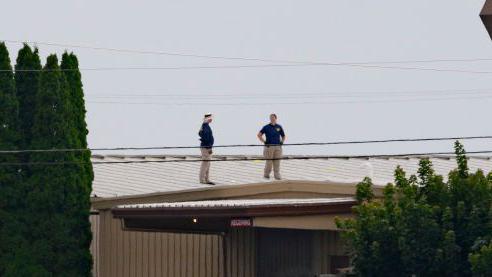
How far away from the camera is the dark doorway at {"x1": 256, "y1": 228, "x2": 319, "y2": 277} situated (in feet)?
114

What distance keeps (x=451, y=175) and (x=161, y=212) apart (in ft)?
30.8

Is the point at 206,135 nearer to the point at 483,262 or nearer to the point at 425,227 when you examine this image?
the point at 425,227

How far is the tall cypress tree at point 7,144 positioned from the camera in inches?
1489

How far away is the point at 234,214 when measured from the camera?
105ft

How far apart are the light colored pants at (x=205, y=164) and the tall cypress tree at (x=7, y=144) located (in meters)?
5.06

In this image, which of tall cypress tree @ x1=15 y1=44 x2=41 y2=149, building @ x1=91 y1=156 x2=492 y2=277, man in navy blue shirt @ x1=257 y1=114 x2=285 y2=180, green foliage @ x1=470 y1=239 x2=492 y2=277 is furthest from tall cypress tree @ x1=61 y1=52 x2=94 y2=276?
green foliage @ x1=470 y1=239 x2=492 y2=277

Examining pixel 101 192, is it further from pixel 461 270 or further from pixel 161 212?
pixel 461 270

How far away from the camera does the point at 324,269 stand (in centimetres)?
3394

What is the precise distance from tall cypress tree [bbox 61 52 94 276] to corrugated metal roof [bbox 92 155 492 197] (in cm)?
98

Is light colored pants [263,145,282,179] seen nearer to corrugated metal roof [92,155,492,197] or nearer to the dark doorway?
corrugated metal roof [92,155,492,197]

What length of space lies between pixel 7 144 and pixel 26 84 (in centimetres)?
166

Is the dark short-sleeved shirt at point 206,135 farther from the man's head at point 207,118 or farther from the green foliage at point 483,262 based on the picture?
the green foliage at point 483,262

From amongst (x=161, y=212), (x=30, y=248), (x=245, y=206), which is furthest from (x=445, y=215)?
(x=30, y=248)

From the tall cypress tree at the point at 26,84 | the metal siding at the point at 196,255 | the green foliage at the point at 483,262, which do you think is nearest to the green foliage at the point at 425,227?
the green foliage at the point at 483,262
